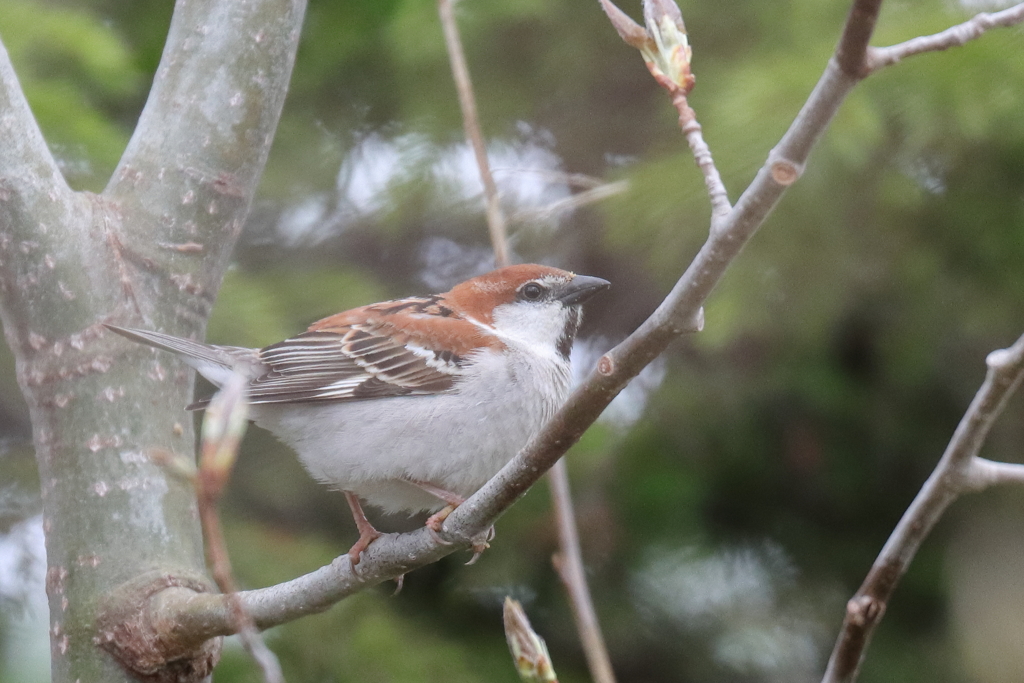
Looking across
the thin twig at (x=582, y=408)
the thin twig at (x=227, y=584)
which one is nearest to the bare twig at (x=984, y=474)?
the thin twig at (x=582, y=408)

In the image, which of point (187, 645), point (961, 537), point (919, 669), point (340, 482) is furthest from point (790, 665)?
point (187, 645)

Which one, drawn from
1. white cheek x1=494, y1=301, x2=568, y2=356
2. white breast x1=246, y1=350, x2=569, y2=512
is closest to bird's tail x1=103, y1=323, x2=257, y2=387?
white breast x1=246, y1=350, x2=569, y2=512

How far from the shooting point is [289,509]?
3.78 m

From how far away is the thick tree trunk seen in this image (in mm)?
2234

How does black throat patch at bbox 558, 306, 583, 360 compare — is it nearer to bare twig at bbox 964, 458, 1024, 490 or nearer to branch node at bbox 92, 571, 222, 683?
branch node at bbox 92, 571, 222, 683

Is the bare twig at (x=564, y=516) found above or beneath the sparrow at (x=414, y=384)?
above

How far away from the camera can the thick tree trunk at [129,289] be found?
223cm

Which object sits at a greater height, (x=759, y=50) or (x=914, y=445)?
(x=759, y=50)

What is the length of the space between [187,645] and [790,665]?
2.61 m

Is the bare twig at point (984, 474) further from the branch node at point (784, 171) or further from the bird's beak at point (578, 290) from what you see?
the bird's beak at point (578, 290)

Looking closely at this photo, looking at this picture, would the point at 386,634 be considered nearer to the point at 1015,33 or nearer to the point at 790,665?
the point at 790,665

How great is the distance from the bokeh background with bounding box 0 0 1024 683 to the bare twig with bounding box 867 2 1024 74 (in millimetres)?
1989

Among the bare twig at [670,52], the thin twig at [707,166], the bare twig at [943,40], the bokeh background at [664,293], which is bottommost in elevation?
the bokeh background at [664,293]

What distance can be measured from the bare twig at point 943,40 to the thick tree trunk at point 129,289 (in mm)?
1702
